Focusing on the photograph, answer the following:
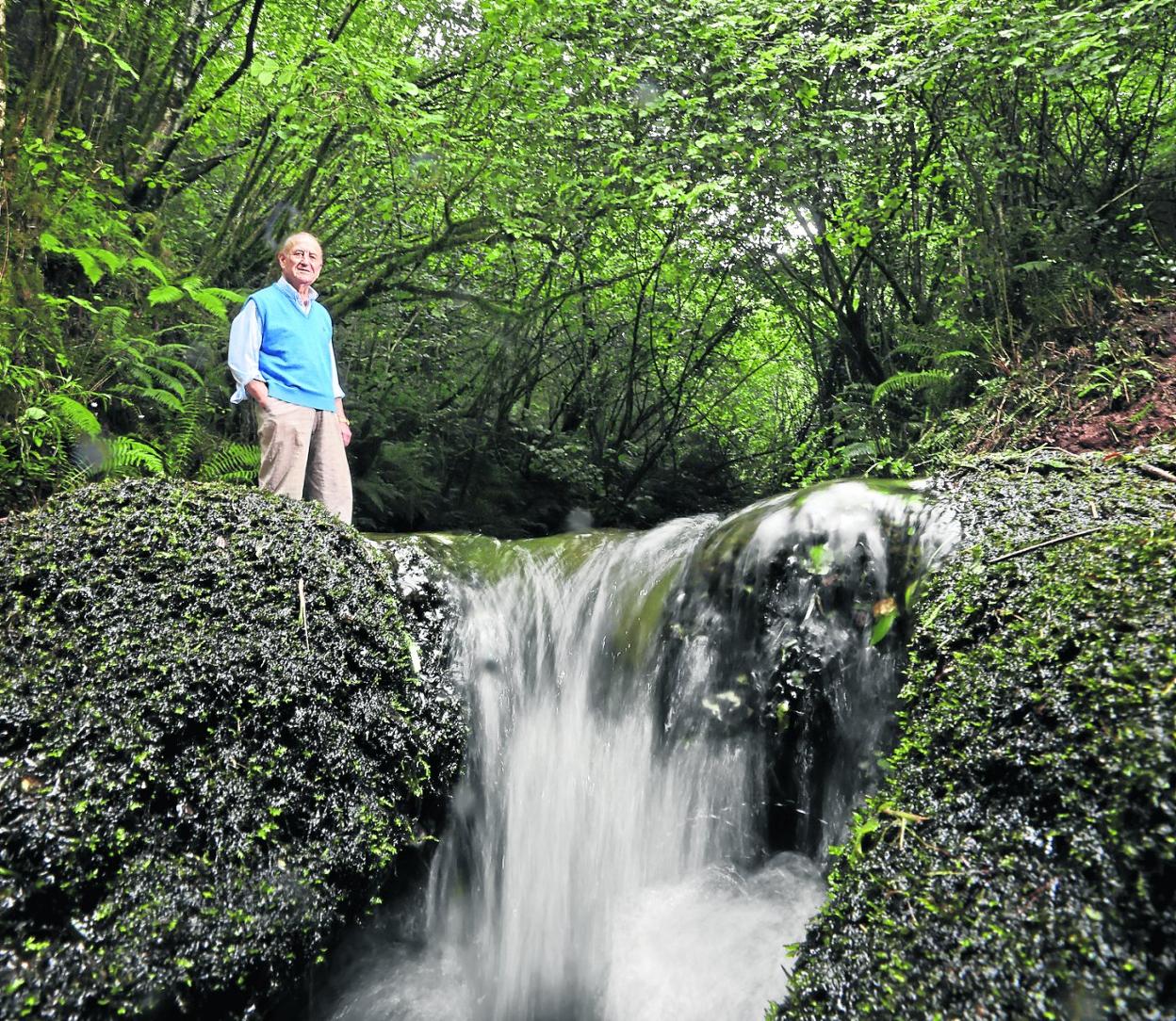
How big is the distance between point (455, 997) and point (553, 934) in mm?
527

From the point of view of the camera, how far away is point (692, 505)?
9523 millimetres

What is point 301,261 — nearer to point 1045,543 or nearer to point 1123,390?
point 1045,543

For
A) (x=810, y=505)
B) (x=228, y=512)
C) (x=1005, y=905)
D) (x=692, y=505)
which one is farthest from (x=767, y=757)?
(x=692, y=505)

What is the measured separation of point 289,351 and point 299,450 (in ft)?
1.90

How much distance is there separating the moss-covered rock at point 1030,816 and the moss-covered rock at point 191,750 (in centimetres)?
184

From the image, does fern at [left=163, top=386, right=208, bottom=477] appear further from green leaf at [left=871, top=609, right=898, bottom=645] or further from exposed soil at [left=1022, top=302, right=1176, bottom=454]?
exposed soil at [left=1022, top=302, right=1176, bottom=454]

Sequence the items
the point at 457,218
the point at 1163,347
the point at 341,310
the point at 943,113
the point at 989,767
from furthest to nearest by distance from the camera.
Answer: the point at 457,218
the point at 341,310
the point at 943,113
the point at 1163,347
the point at 989,767

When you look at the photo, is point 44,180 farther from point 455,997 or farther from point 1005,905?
point 1005,905

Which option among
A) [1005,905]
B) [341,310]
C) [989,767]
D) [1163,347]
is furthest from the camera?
[341,310]

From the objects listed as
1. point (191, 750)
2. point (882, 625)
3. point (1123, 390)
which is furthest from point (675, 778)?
point (1123, 390)

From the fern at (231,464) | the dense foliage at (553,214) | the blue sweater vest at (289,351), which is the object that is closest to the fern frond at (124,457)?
the dense foliage at (553,214)

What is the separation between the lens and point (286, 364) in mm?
4445

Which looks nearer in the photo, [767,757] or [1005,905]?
[1005,905]

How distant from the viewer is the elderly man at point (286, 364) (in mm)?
4285
